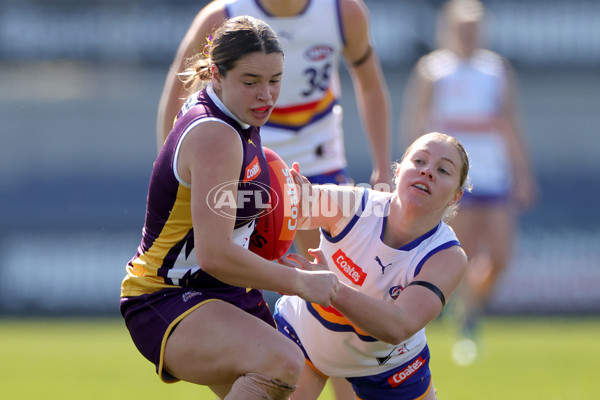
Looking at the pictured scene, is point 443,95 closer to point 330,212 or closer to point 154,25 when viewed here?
point 330,212

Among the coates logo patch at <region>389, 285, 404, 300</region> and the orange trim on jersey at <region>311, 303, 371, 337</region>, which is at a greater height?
the coates logo patch at <region>389, 285, 404, 300</region>

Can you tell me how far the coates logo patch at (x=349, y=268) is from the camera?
4195 mm

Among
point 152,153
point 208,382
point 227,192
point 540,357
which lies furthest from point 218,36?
point 152,153

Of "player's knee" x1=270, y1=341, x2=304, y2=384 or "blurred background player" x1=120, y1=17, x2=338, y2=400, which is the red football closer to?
"blurred background player" x1=120, y1=17, x2=338, y2=400

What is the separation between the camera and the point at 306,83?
5301mm

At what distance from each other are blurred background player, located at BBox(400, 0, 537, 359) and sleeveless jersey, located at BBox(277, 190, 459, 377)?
420 centimetres

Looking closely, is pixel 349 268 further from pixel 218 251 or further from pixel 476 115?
pixel 476 115

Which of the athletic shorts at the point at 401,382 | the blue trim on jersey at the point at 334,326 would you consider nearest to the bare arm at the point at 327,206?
the blue trim on jersey at the point at 334,326

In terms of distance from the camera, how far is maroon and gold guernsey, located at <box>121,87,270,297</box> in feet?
11.9

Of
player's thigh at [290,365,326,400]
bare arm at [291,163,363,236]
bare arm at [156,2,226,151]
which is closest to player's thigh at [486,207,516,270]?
bare arm at [156,2,226,151]

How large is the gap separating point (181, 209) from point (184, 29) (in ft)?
39.9

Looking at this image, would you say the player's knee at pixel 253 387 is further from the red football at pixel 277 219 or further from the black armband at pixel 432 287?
the black armband at pixel 432 287

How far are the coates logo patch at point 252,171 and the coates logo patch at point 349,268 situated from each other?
29.4 inches

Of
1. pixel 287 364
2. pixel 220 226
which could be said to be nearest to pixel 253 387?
pixel 287 364
